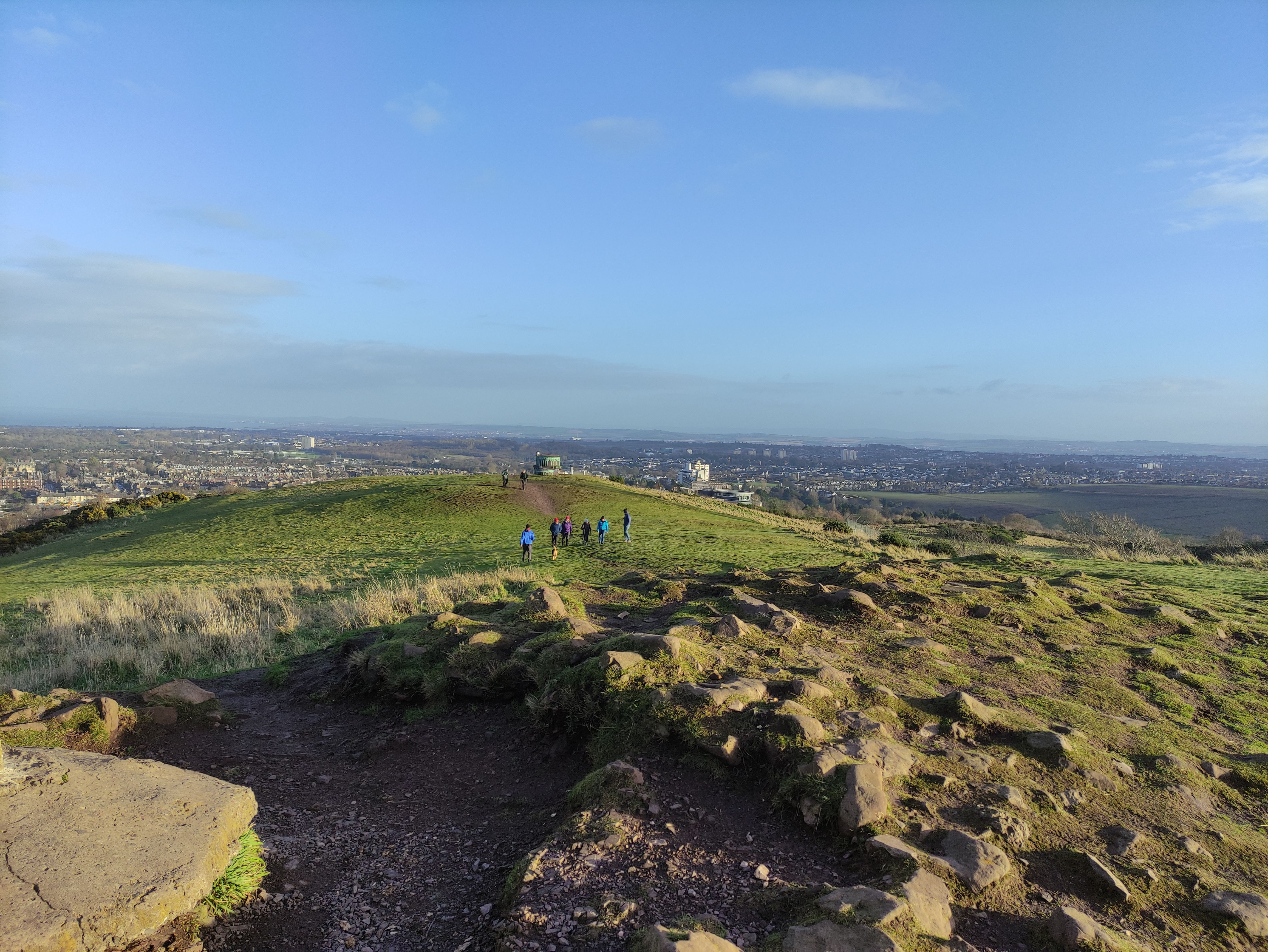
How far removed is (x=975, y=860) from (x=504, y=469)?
7136cm

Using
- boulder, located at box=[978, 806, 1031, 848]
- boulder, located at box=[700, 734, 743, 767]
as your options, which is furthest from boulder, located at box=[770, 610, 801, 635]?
boulder, located at box=[978, 806, 1031, 848]

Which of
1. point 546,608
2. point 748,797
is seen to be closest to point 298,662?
point 546,608

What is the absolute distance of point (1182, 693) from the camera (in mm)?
7746

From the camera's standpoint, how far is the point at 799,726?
5262mm

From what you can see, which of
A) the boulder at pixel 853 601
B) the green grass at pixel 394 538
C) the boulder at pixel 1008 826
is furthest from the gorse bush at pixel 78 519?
the boulder at pixel 1008 826

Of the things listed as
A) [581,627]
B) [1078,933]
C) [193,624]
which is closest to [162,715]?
[581,627]

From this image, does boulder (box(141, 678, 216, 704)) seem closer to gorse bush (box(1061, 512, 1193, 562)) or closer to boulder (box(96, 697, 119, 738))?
boulder (box(96, 697, 119, 738))

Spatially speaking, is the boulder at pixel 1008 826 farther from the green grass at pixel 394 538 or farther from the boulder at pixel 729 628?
the green grass at pixel 394 538

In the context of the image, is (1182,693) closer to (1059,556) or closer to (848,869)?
(848,869)

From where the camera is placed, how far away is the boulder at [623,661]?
6.34 meters

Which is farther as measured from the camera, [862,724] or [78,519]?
[78,519]

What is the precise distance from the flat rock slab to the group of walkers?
14.9 metres

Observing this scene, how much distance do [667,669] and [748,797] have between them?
5.35 ft

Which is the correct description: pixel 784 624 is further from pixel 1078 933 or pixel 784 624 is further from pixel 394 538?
pixel 394 538
